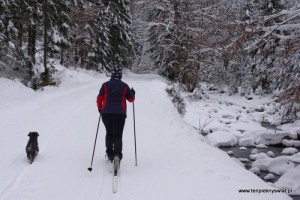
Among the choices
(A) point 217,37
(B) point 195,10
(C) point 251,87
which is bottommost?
(C) point 251,87

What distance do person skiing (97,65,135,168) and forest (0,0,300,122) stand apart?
266 cm

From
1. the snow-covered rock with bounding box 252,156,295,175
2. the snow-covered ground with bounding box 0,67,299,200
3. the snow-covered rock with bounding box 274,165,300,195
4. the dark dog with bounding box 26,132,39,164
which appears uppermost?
the dark dog with bounding box 26,132,39,164

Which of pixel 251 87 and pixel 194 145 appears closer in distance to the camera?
pixel 194 145

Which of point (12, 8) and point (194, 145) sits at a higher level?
point (12, 8)

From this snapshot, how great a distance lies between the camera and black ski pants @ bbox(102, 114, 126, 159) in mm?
6836

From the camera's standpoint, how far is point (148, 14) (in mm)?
35875

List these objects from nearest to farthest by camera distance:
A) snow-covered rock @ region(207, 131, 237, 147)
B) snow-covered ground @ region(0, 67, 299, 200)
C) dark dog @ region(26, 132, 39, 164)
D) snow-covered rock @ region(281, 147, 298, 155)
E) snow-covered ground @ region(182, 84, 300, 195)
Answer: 1. snow-covered ground @ region(0, 67, 299, 200)
2. dark dog @ region(26, 132, 39, 164)
3. snow-covered ground @ region(182, 84, 300, 195)
4. snow-covered rock @ region(281, 147, 298, 155)
5. snow-covered rock @ region(207, 131, 237, 147)

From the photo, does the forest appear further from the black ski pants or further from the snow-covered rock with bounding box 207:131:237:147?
the black ski pants

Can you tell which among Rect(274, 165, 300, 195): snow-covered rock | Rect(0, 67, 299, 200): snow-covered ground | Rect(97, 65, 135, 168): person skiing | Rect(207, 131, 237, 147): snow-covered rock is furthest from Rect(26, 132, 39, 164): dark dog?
Rect(207, 131, 237, 147): snow-covered rock

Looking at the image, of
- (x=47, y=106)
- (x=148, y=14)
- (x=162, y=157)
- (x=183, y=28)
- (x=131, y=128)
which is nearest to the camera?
(x=162, y=157)

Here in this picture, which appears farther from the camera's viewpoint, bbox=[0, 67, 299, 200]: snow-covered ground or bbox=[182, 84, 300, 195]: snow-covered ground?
bbox=[182, 84, 300, 195]: snow-covered ground

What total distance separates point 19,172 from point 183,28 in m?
23.2

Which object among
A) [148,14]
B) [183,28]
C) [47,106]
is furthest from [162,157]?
[148,14]

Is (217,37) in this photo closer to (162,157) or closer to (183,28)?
(162,157)
